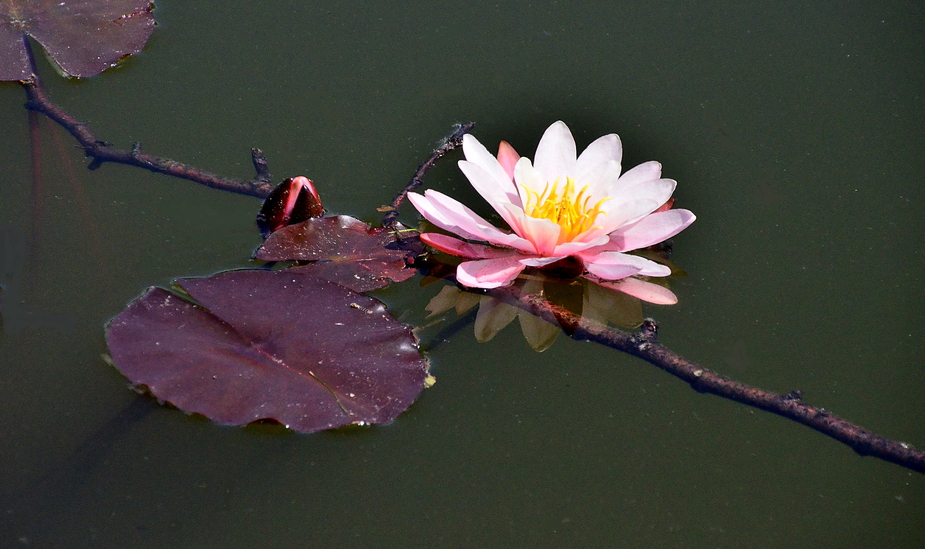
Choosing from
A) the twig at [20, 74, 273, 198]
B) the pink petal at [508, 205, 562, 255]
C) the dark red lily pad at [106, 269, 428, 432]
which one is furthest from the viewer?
the twig at [20, 74, 273, 198]

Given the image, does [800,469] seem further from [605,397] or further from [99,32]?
[99,32]

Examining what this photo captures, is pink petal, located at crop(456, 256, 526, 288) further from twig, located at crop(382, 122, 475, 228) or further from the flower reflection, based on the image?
twig, located at crop(382, 122, 475, 228)

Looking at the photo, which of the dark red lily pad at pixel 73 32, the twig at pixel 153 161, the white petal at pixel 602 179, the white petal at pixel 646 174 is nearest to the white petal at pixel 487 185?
the white petal at pixel 602 179

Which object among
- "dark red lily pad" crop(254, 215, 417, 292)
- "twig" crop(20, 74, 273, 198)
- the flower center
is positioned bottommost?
"dark red lily pad" crop(254, 215, 417, 292)

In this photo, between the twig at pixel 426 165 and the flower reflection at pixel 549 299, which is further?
the twig at pixel 426 165

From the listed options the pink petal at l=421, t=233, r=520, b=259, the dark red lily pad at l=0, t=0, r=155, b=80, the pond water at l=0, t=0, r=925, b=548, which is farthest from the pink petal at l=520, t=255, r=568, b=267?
the dark red lily pad at l=0, t=0, r=155, b=80

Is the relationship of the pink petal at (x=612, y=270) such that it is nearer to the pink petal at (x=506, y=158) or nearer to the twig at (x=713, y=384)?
the twig at (x=713, y=384)

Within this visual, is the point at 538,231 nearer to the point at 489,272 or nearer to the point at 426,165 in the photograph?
the point at 489,272
